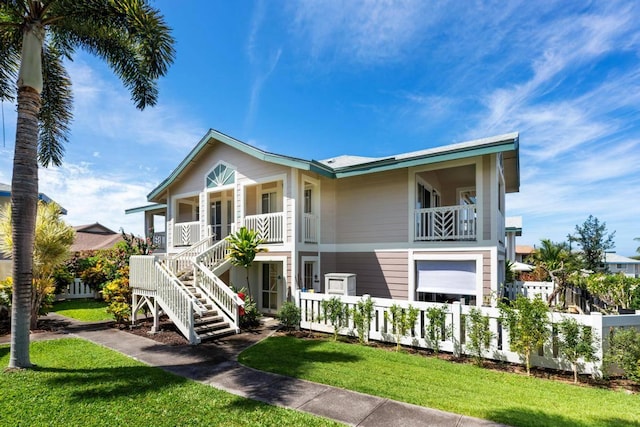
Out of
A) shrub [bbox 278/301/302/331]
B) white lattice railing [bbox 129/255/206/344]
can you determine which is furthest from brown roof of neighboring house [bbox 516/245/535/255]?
white lattice railing [bbox 129/255/206/344]

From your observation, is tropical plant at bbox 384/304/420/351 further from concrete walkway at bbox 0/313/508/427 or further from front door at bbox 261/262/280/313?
front door at bbox 261/262/280/313

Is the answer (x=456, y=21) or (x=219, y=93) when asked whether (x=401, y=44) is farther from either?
(x=219, y=93)

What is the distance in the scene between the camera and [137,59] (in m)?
10.5

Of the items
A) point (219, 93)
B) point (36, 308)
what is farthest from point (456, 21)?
point (36, 308)

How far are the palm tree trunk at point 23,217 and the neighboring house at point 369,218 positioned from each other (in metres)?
5.73

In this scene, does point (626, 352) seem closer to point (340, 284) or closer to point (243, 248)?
point (340, 284)

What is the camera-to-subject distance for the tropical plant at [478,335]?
275 inches

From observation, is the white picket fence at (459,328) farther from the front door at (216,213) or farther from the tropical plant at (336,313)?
the front door at (216,213)

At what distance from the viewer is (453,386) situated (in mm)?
5629

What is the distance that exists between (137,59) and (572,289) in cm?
1862

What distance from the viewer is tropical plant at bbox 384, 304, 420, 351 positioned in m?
7.93

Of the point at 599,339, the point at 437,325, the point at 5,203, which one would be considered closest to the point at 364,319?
the point at 437,325

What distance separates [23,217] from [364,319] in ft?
26.9

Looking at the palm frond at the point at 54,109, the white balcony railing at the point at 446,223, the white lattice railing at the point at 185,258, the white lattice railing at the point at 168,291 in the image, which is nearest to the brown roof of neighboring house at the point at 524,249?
the white balcony railing at the point at 446,223
